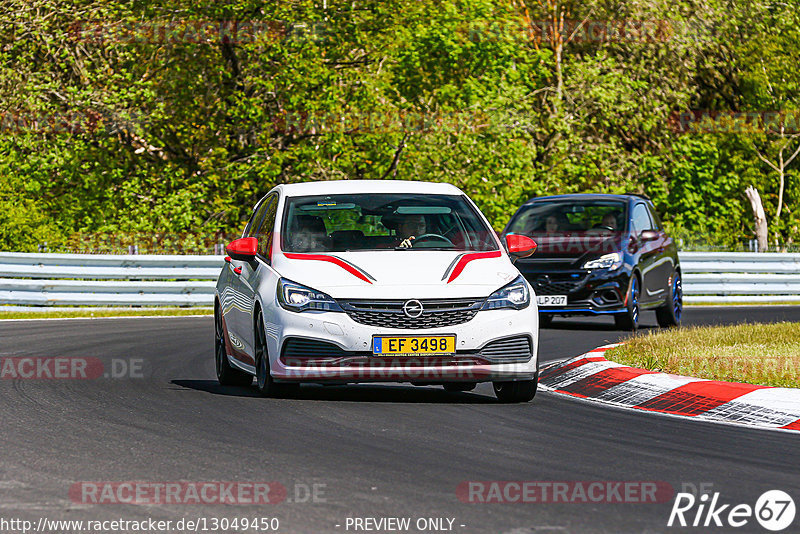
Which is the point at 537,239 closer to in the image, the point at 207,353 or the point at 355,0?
the point at 207,353

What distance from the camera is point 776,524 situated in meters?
5.76

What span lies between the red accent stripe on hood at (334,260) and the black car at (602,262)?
7.09 metres

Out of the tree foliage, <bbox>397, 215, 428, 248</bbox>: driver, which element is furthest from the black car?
the tree foliage

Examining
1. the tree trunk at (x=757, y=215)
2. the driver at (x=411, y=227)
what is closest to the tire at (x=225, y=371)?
the driver at (x=411, y=227)

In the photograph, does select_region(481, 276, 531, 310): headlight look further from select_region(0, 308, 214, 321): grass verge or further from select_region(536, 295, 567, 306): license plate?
select_region(0, 308, 214, 321): grass verge

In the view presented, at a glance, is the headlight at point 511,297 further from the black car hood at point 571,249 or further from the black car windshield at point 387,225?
the black car hood at point 571,249

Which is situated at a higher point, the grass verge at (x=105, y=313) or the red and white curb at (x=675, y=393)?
the red and white curb at (x=675, y=393)

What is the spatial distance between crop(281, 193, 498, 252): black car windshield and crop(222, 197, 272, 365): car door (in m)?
0.55

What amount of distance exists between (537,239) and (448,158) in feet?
36.7

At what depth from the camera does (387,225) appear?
1081 centimetres

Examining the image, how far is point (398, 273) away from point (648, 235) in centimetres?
948

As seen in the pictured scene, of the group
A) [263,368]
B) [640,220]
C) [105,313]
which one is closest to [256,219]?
[263,368]

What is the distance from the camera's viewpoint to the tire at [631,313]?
18.1 meters

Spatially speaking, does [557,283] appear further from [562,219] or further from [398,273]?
[398,273]
